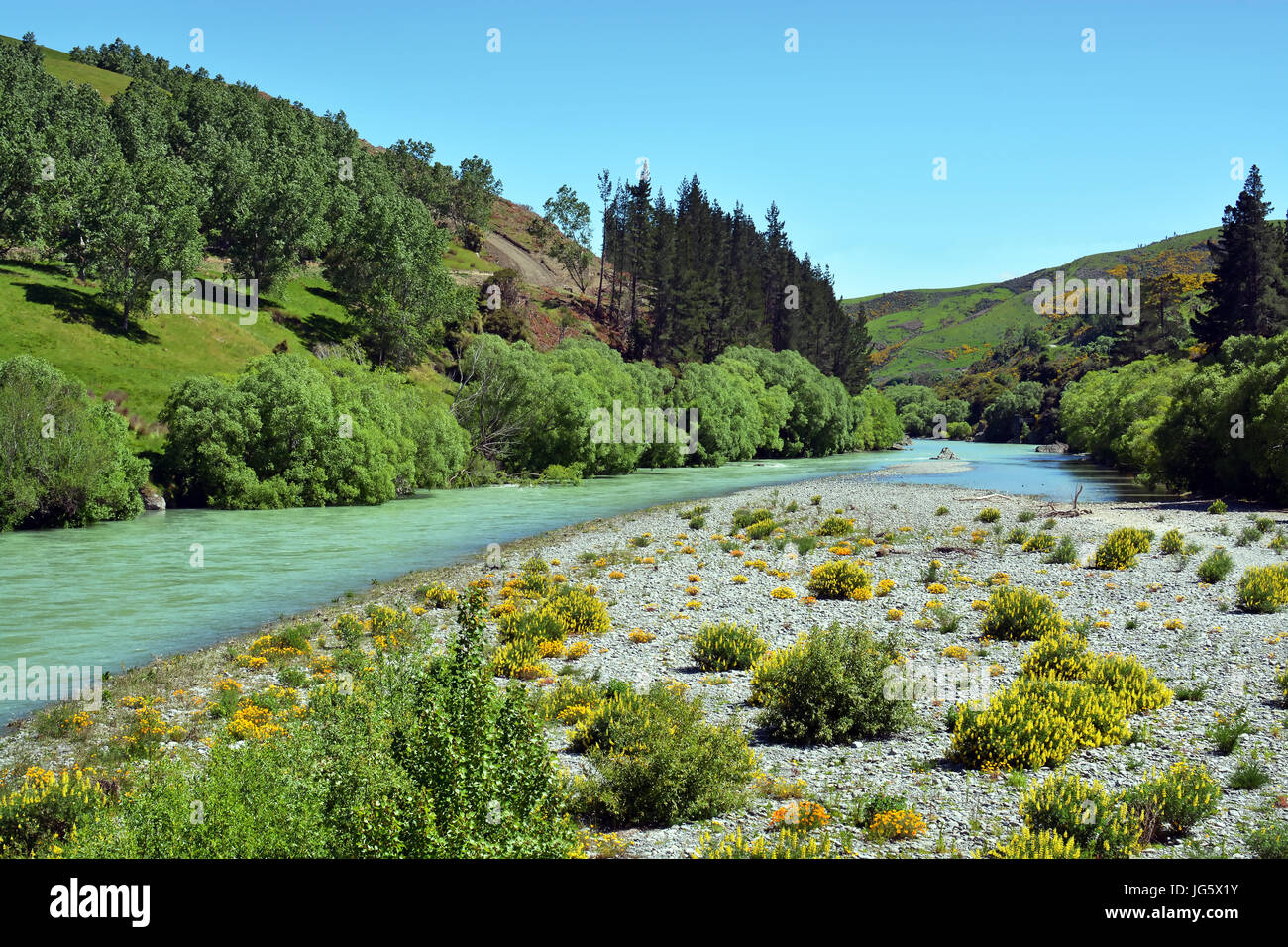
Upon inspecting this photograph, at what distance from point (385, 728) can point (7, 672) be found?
13.9 m

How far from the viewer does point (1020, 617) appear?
20578 mm

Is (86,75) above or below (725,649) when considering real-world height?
above

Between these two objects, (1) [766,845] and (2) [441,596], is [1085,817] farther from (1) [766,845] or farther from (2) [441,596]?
(2) [441,596]

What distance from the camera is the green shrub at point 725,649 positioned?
1842cm

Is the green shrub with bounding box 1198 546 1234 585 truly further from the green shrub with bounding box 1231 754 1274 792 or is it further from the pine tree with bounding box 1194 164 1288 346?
the pine tree with bounding box 1194 164 1288 346

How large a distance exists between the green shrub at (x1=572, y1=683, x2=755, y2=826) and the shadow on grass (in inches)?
2766

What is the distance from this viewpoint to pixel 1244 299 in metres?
88.9

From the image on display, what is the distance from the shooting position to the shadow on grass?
2625 inches

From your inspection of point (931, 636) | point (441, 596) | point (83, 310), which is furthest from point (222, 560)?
point (83, 310)

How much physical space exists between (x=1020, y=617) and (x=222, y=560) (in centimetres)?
2852

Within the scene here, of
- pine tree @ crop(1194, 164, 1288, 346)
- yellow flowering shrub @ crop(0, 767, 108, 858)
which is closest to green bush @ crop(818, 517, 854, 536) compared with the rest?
yellow flowering shrub @ crop(0, 767, 108, 858)

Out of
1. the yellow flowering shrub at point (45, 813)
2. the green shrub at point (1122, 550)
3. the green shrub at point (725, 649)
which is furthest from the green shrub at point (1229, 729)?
the green shrub at point (1122, 550)
